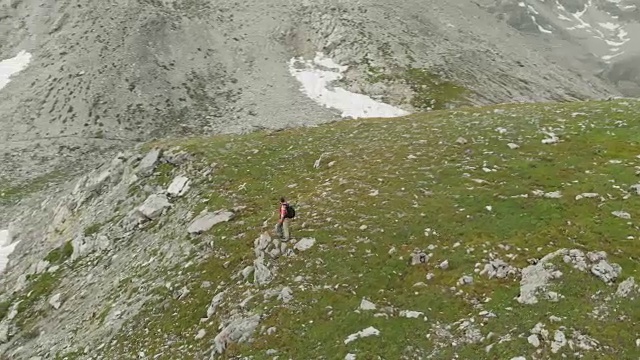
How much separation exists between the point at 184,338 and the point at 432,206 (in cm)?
1168

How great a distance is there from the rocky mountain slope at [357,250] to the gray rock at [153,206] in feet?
0.36

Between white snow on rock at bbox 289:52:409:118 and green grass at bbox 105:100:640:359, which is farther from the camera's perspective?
white snow on rock at bbox 289:52:409:118

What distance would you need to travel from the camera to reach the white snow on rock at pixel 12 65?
73875 mm

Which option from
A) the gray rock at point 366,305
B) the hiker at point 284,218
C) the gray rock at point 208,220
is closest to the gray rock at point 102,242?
the gray rock at point 208,220

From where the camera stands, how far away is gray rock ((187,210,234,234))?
87.8 feet

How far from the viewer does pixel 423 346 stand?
17203 millimetres

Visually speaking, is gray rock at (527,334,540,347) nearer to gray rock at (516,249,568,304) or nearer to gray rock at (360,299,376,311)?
gray rock at (516,249,568,304)

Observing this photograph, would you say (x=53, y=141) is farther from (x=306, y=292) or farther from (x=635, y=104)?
(x=635, y=104)

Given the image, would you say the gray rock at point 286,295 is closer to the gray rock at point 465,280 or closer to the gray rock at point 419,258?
the gray rock at point 419,258

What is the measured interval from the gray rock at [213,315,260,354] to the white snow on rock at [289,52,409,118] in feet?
165

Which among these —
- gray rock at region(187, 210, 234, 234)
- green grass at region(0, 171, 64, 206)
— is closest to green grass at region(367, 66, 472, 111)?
green grass at region(0, 171, 64, 206)

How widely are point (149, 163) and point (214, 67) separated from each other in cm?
4699

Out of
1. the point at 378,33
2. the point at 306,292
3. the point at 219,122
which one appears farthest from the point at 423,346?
the point at 378,33

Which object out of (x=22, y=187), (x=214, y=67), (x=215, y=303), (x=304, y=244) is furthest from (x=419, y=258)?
(x=214, y=67)
